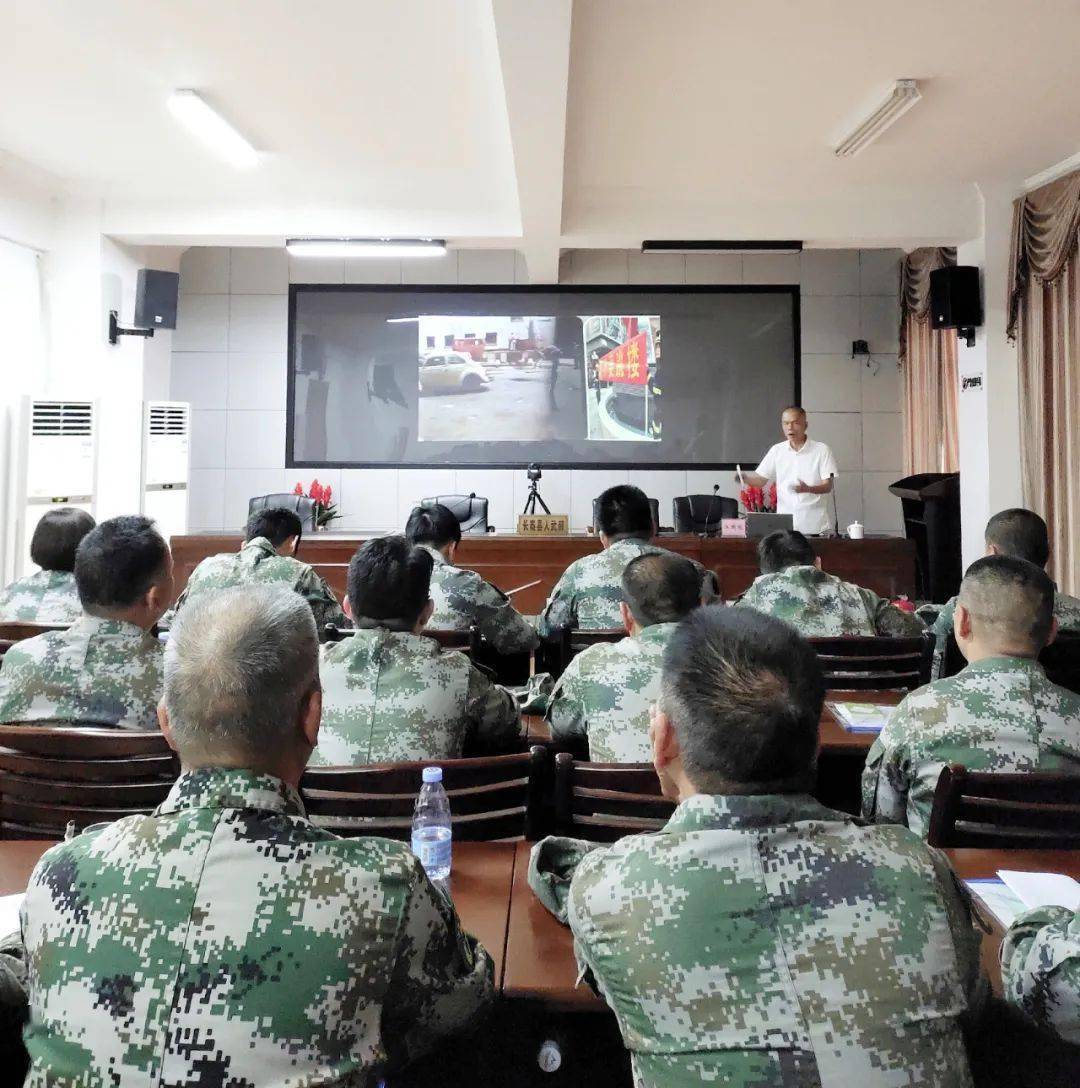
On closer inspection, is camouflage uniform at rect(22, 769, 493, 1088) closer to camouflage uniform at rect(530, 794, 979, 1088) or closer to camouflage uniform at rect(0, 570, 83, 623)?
camouflage uniform at rect(530, 794, 979, 1088)

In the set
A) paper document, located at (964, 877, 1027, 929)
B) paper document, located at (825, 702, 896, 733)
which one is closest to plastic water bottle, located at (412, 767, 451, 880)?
paper document, located at (964, 877, 1027, 929)

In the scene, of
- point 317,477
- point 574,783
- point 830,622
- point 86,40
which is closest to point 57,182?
point 86,40

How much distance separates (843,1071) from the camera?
916 millimetres

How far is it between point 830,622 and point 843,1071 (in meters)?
2.60

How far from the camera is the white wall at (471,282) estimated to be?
8.25 m

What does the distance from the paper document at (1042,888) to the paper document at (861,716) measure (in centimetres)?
82

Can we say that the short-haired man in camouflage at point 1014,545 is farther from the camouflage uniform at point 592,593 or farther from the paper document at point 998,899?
the paper document at point 998,899

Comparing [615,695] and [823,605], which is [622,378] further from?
[615,695]

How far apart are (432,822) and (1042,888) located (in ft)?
3.23

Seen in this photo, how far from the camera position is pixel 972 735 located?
73.3 inches

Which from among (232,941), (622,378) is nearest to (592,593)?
(232,941)

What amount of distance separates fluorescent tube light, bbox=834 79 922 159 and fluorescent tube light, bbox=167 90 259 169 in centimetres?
337

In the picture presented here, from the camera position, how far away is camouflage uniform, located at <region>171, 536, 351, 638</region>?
3779 mm

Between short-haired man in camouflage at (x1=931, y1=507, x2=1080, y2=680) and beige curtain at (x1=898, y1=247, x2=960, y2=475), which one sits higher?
beige curtain at (x1=898, y1=247, x2=960, y2=475)
